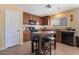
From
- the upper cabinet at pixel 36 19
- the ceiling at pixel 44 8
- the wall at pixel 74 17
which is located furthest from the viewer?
the upper cabinet at pixel 36 19

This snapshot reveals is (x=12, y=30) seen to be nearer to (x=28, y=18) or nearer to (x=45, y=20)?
(x=28, y=18)

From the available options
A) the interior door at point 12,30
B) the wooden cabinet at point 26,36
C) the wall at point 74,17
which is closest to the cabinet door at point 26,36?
the wooden cabinet at point 26,36

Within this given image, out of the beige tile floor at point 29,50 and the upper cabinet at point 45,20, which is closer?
the beige tile floor at point 29,50

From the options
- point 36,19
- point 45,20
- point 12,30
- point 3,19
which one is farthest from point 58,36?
point 3,19

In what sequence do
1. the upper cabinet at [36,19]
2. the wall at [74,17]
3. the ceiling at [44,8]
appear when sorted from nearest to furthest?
the ceiling at [44,8], the wall at [74,17], the upper cabinet at [36,19]

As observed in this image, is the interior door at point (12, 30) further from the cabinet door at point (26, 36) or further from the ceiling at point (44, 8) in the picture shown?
the ceiling at point (44, 8)

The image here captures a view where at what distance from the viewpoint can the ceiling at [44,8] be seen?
2708mm

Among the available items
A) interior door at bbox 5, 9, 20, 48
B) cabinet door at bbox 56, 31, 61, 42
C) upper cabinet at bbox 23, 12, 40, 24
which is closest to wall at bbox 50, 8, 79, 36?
cabinet door at bbox 56, 31, 61, 42

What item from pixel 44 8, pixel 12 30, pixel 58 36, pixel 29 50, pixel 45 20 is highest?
pixel 44 8

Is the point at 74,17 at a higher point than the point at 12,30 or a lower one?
higher

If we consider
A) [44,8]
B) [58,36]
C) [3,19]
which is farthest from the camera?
[3,19]

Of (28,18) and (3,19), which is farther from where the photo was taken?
(3,19)

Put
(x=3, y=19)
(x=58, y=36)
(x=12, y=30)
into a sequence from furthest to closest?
(x=3, y=19) < (x=12, y=30) < (x=58, y=36)

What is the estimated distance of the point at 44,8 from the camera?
282 centimetres
